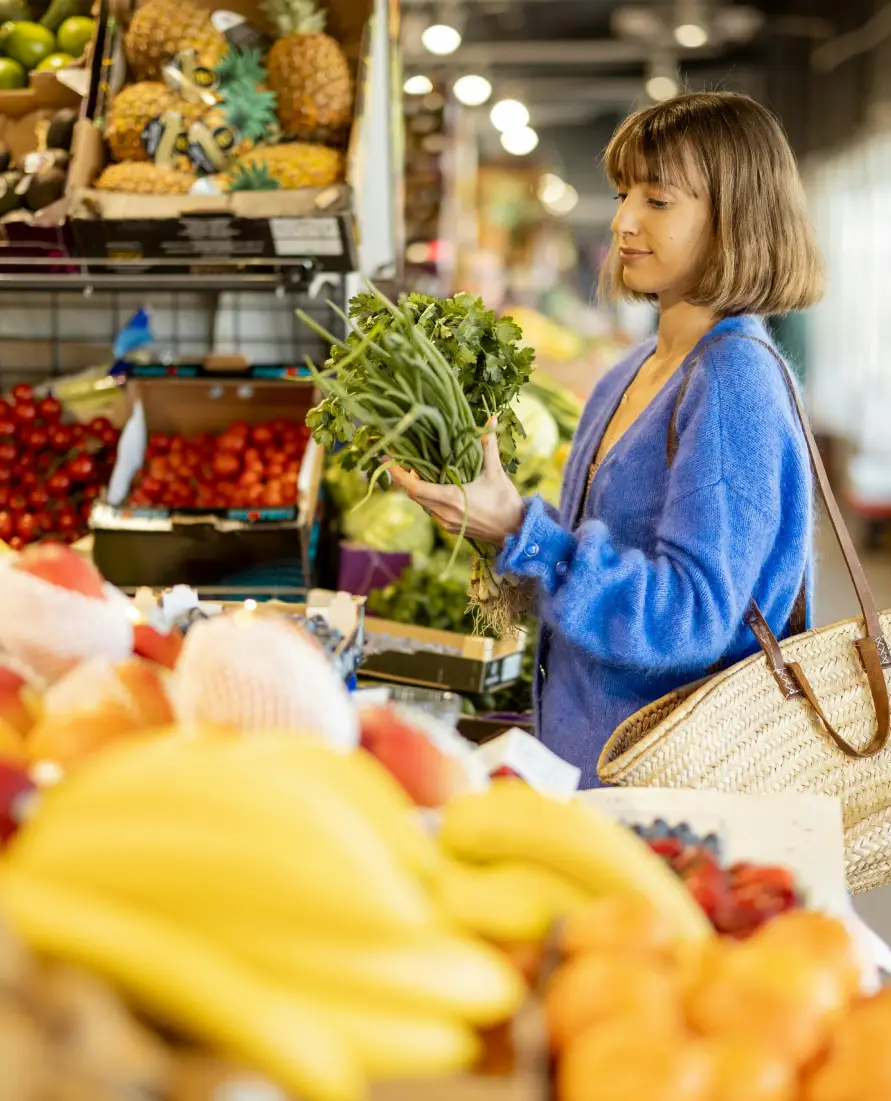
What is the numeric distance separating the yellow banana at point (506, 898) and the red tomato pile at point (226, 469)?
215cm

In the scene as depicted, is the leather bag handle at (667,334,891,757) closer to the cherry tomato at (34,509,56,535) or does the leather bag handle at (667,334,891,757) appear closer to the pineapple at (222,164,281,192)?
the pineapple at (222,164,281,192)

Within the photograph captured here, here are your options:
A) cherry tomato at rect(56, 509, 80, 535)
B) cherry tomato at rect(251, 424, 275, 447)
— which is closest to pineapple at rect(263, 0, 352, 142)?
cherry tomato at rect(251, 424, 275, 447)

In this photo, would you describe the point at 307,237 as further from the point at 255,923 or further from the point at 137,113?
the point at 255,923

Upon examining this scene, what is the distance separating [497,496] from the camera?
188 cm

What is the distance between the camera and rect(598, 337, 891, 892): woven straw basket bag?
1.81 m

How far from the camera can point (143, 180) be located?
2.97m

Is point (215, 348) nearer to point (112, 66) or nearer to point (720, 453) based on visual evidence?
point (112, 66)

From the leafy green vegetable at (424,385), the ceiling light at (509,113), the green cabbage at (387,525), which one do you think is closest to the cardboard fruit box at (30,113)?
the green cabbage at (387,525)

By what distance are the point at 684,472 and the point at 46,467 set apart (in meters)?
2.08

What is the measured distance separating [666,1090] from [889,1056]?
17 centimetres

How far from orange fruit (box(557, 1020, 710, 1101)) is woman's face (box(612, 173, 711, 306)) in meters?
1.42

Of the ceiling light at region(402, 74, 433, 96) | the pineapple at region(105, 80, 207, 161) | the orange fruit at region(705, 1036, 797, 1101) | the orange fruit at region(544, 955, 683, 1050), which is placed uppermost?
the ceiling light at region(402, 74, 433, 96)

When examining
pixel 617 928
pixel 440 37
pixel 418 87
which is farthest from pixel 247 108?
pixel 440 37

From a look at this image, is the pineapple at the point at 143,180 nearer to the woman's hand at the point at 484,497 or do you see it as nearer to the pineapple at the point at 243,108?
the pineapple at the point at 243,108
